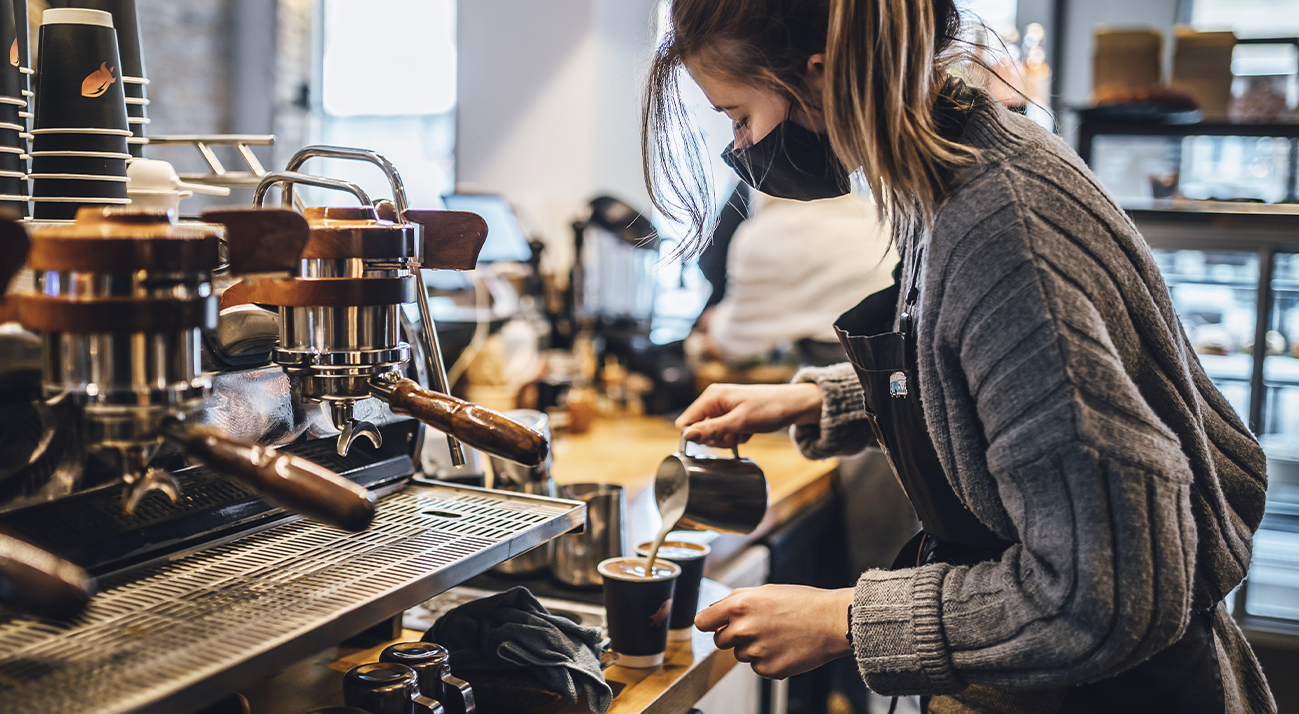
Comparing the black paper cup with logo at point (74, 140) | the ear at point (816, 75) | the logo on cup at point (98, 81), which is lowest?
the black paper cup with logo at point (74, 140)

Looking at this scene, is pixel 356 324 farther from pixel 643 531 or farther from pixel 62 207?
pixel 643 531

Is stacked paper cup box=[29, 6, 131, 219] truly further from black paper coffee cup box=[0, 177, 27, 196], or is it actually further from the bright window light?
the bright window light

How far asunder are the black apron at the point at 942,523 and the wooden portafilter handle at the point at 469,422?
0.36m

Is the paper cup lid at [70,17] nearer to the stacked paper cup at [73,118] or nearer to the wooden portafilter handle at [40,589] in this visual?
the stacked paper cup at [73,118]

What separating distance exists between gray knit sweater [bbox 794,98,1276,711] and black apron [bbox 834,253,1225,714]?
0.20 ft

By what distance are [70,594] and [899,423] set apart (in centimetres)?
68

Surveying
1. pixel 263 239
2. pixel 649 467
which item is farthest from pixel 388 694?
pixel 649 467

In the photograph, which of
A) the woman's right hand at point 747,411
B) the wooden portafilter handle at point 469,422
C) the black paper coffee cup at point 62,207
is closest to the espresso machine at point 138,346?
the wooden portafilter handle at point 469,422

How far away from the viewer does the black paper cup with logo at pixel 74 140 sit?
2.78ft

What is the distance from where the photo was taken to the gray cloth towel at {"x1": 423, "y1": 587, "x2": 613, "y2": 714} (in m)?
0.89

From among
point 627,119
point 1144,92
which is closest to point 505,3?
point 627,119

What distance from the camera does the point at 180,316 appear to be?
0.59 meters

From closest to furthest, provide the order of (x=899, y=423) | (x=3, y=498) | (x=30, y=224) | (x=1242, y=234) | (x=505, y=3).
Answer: (x=3, y=498), (x=30, y=224), (x=899, y=423), (x=1242, y=234), (x=505, y=3)

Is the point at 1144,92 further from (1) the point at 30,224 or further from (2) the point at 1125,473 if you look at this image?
(1) the point at 30,224
